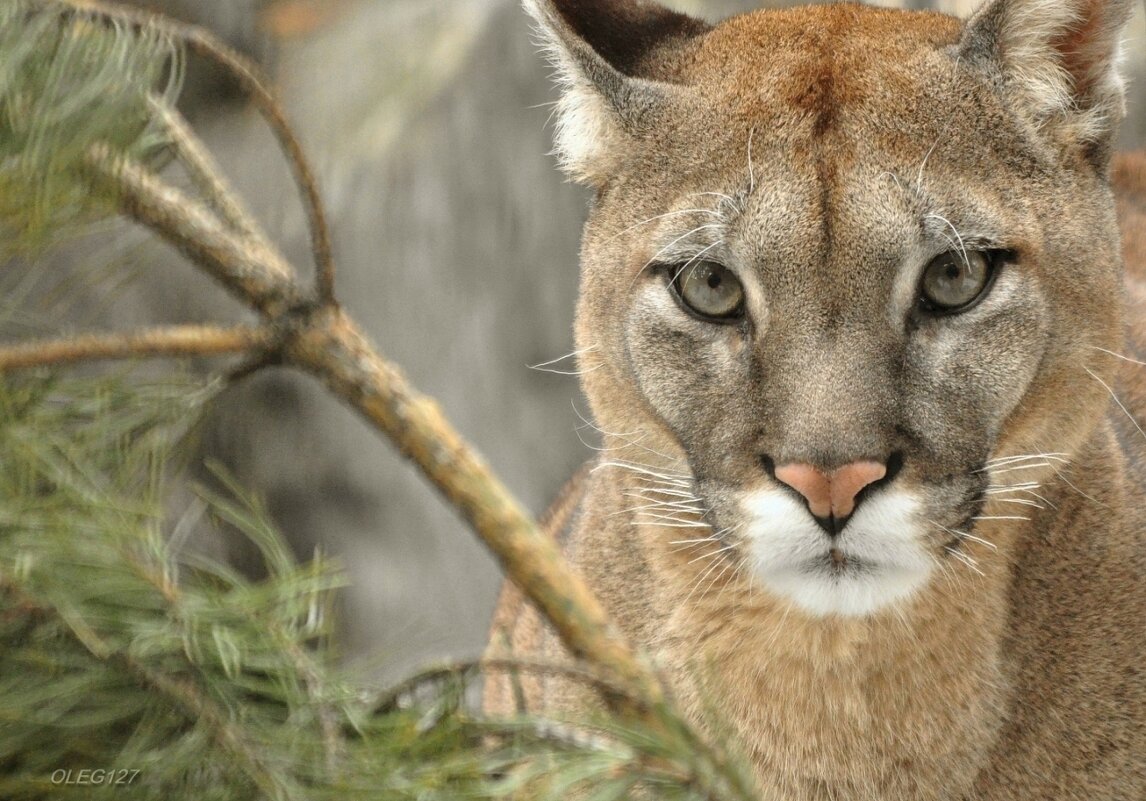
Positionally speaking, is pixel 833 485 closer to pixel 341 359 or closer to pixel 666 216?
pixel 666 216

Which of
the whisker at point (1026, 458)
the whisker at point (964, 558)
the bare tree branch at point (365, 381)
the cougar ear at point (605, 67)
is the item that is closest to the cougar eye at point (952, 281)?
the whisker at point (1026, 458)

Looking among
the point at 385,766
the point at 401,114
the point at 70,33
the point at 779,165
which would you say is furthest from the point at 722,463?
the point at 401,114

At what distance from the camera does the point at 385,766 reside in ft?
4.54

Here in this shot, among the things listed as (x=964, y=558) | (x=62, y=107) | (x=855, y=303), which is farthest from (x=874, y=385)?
(x=62, y=107)

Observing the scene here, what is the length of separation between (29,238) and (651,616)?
1.63 meters

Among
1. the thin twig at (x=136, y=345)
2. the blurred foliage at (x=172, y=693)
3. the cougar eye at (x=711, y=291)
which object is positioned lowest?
the blurred foliage at (x=172, y=693)

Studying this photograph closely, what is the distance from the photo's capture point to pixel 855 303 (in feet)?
7.14

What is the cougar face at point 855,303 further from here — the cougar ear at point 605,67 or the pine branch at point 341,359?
the pine branch at point 341,359

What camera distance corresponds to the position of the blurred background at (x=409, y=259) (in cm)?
482

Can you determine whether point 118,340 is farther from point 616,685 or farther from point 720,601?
point 720,601

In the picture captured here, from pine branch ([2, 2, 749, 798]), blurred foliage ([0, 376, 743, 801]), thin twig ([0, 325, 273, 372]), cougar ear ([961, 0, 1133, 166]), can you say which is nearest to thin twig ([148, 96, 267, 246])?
pine branch ([2, 2, 749, 798])

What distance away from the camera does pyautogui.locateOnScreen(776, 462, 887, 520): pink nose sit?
205cm

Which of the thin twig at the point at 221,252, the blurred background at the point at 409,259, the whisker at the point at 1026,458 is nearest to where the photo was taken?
the thin twig at the point at 221,252

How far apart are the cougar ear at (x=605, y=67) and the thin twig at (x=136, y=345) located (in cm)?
119
